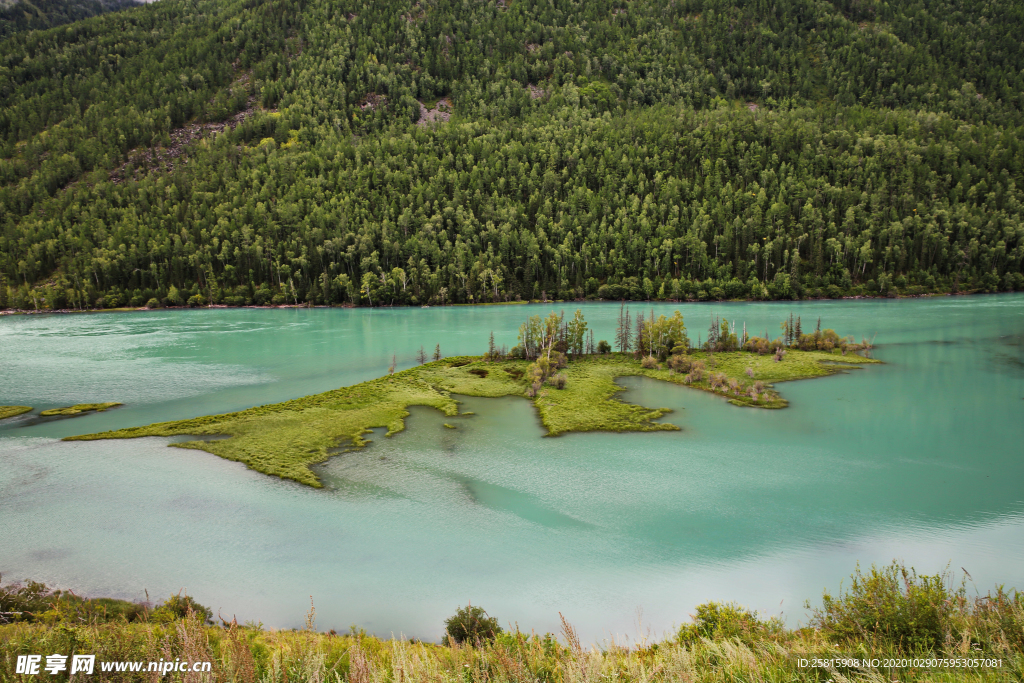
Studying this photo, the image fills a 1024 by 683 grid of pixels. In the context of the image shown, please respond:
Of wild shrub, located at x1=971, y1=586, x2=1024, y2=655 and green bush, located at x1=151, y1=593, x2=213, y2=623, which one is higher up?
wild shrub, located at x1=971, y1=586, x2=1024, y2=655

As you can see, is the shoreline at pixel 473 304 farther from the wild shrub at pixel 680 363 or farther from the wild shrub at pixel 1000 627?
the wild shrub at pixel 1000 627

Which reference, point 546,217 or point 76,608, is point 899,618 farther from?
point 546,217

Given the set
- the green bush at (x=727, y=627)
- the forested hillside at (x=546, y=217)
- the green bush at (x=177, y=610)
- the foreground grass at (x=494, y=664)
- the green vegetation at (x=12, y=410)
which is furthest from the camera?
the forested hillside at (x=546, y=217)

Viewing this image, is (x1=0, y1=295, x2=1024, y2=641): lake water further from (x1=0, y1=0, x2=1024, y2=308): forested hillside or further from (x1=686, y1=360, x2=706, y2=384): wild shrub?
(x1=0, y1=0, x2=1024, y2=308): forested hillside

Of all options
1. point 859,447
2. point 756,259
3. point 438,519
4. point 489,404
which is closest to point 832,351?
point 859,447

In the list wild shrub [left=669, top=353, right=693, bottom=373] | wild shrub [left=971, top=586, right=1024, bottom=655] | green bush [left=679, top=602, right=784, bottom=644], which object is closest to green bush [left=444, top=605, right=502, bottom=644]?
green bush [left=679, top=602, right=784, bottom=644]

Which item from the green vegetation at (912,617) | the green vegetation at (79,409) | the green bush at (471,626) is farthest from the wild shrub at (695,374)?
the green vegetation at (79,409)
